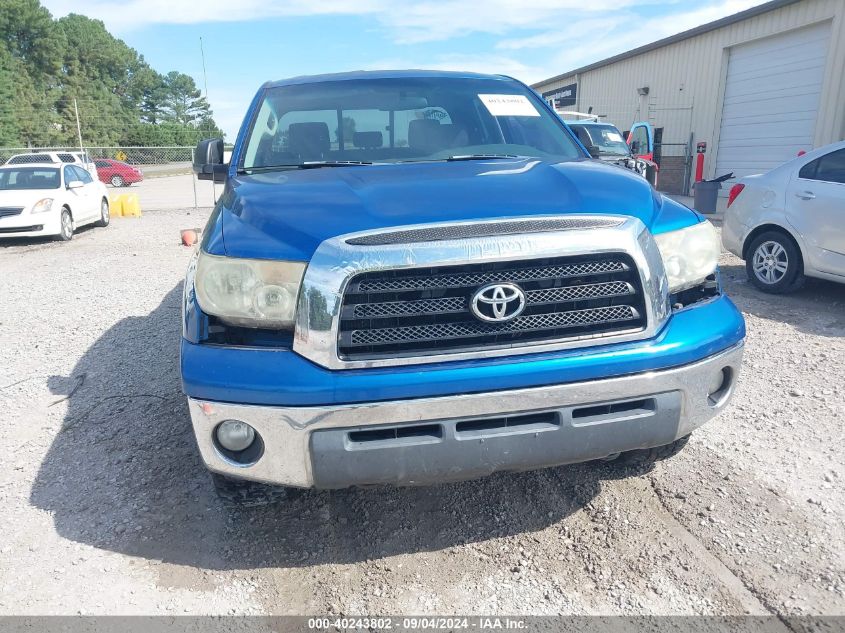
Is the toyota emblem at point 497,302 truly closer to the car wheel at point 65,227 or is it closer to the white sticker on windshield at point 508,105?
the white sticker on windshield at point 508,105

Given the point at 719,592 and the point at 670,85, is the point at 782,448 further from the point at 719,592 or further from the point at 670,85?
the point at 670,85

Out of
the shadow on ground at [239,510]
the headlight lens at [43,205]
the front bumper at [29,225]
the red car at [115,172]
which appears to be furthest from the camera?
the red car at [115,172]

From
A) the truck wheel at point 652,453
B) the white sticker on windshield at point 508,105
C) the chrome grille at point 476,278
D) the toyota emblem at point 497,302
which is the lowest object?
the truck wheel at point 652,453

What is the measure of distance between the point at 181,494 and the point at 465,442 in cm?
169

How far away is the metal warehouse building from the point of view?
13.4 meters

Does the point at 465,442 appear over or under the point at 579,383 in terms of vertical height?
under

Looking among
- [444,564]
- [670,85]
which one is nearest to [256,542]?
[444,564]

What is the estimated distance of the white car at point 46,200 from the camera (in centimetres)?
1170

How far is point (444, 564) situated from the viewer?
255 cm

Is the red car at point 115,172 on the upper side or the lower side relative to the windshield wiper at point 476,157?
lower

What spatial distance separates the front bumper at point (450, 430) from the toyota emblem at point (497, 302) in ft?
0.84

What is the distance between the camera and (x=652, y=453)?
285 centimetres

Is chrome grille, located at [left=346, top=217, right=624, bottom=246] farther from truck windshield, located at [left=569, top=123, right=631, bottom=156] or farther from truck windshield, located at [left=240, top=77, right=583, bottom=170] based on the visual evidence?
truck windshield, located at [left=569, top=123, right=631, bottom=156]

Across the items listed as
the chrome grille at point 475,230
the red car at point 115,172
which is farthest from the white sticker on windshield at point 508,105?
A: the red car at point 115,172
